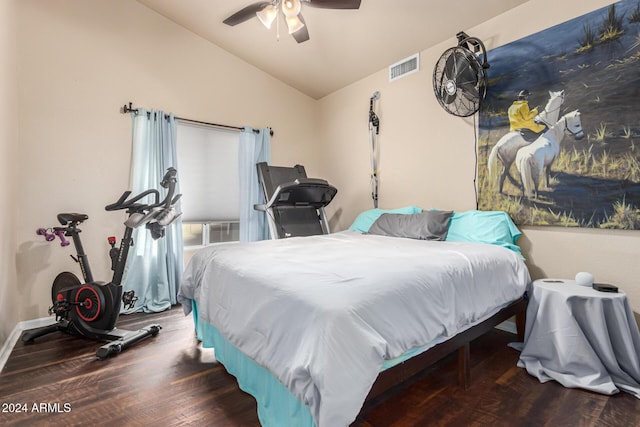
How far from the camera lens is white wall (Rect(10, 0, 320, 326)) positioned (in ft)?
8.95

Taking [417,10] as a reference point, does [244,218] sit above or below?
below

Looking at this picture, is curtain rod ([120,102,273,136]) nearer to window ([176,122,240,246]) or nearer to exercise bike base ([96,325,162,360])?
window ([176,122,240,246])

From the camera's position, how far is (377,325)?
46.5 inches

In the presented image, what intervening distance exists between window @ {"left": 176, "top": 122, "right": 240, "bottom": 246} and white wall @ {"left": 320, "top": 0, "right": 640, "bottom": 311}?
1475 mm

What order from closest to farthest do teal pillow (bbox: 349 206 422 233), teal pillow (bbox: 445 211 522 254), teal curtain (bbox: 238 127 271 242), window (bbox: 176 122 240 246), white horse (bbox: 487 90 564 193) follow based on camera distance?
1. white horse (bbox: 487 90 564 193)
2. teal pillow (bbox: 445 211 522 254)
3. teal pillow (bbox: 349 206 422 233)
4. window (bbox: 176 122 240 246)
5. teal curtain (bbox: 238 127 271 242)

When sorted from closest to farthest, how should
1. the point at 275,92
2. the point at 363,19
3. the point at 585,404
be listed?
the point at 585,404, the point at 363,19, the point at 275,92

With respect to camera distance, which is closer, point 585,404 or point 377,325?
point 377,325

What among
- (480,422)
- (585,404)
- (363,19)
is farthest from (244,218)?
(585,404)

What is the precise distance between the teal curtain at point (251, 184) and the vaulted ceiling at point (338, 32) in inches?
38.7

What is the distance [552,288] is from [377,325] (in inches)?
56.2

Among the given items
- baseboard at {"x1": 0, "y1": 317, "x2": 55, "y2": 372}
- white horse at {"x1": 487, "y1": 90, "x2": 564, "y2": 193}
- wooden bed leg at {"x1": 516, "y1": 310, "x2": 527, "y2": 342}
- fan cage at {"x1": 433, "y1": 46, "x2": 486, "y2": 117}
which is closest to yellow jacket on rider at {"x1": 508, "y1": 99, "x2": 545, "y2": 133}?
white horse at {"x1": 487, "y1": 90, "x2": 564, "y2": 193}

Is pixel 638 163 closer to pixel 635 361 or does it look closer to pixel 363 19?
pixel 635 361

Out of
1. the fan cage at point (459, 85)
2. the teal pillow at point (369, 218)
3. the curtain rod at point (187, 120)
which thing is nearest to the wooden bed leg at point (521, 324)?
the teal pillow at point (369, 218)

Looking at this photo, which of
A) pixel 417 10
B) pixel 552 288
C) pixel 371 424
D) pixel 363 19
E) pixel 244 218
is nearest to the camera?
pixel 371 424
